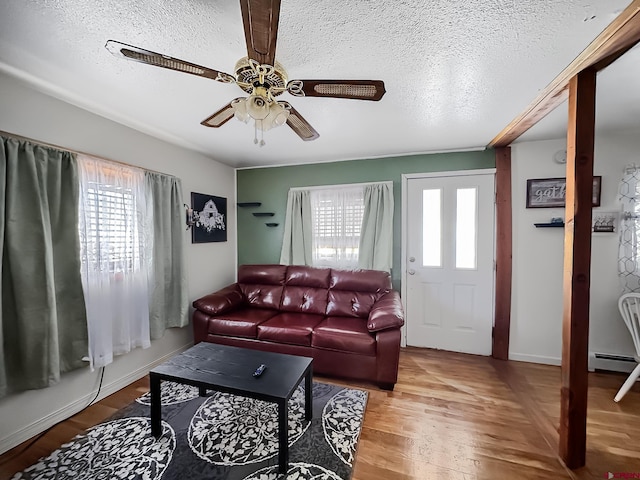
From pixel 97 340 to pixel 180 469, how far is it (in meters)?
1.21

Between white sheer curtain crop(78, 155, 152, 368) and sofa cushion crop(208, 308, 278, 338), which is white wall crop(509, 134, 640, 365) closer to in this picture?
sofa cushion crop(208, 308, 278, 338)

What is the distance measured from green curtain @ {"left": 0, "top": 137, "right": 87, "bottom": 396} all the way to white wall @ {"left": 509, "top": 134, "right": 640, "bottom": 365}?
405 cm

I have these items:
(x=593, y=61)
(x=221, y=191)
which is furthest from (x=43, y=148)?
(x=593, y=61)

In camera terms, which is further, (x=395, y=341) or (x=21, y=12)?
(x=395, y=341)

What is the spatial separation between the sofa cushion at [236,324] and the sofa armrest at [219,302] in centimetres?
8

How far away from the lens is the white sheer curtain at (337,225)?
3.26m

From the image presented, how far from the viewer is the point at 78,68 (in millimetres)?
1514

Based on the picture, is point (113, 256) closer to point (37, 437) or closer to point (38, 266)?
point (38, 266)

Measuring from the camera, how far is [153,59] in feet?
3.39

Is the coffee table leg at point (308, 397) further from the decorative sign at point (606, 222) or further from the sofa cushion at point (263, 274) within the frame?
the decorative sign at point (606, 222)

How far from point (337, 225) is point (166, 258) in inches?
78.4

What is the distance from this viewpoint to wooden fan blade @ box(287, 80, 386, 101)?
116 cm

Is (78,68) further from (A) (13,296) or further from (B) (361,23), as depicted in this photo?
(B) (361,23)

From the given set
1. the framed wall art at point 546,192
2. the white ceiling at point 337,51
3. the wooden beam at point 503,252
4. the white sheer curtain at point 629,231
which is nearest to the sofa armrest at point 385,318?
the wooden beam at point 503,252
